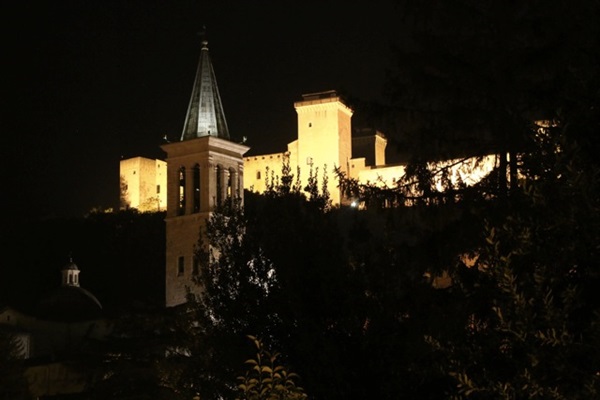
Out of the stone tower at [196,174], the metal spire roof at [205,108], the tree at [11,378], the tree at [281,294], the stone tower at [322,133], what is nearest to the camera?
the tree at [281,294]

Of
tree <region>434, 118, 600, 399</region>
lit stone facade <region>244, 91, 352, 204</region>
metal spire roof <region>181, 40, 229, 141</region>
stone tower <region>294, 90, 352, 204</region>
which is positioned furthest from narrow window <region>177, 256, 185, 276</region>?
stone tower <region>294, 90, 352, 204</region>

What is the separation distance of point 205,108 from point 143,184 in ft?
176

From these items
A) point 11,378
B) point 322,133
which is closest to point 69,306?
point 11,378

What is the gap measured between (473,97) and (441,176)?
1.20 meters

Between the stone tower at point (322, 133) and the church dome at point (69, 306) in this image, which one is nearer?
the church dome at point (69, 306)

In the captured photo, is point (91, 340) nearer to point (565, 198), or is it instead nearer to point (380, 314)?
point (380, 314)

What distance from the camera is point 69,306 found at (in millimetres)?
60812

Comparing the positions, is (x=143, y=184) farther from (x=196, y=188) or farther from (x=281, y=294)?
(x=281, y=294)

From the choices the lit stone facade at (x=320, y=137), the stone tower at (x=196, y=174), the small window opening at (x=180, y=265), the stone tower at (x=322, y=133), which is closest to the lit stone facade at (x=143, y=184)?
the lit stone facade at (x=320, y=137)

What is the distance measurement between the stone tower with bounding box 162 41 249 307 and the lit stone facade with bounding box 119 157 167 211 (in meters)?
50.8

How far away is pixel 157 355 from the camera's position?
103ft

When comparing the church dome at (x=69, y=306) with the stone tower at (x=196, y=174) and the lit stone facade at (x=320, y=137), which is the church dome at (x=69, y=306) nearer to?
the stone tower at (x=196, y=174)

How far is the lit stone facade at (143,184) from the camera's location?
101000 millimetres

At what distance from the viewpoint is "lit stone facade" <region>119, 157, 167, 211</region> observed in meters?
101
